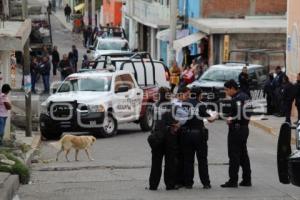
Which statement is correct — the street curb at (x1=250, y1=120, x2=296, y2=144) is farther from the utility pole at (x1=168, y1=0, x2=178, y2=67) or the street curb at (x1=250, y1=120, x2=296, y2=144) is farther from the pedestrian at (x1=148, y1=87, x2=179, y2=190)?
the utility pole at (x1=168, y1=0, x2=178, y2=67)

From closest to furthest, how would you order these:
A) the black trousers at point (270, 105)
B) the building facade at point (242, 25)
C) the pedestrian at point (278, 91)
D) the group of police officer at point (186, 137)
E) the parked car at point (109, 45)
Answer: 1. the group of police officer at point (186, 137)
2. the pedestrian at point (278, 91)
3. the black trousers at point (270, 105)
4. the building facade at point (242, 25)
5. the parked car at point (109, 45)

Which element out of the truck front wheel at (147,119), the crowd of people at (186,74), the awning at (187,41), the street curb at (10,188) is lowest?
the truck front wheel at (147,119)

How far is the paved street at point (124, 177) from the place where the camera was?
12977 millimetres

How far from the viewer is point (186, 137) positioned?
1318cm

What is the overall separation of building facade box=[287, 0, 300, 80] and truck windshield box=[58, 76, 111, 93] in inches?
294

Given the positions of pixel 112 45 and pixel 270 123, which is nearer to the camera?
pixel 270 123

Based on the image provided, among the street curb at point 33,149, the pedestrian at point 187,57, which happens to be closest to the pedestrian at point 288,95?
the street curb at point 33,149

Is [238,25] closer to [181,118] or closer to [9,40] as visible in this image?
[9,40]

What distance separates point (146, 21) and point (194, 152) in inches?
1761

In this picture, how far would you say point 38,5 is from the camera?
61031 millimetres

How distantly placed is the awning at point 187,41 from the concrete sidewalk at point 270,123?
15.1 meters

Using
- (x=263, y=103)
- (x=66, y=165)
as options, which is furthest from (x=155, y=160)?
(x=263, y=103)

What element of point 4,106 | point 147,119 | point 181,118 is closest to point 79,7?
point 147,119

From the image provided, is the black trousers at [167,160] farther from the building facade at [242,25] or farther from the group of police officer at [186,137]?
the building facade at [242,25]
